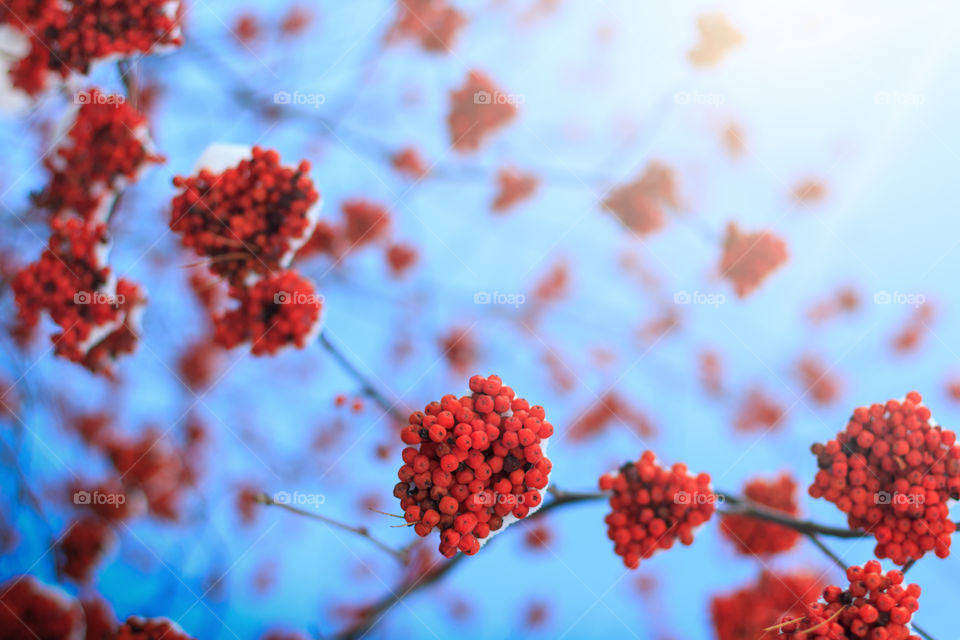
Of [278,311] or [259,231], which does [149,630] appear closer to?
[278,311]

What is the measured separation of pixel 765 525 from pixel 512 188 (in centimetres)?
228

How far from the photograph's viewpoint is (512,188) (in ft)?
11.4

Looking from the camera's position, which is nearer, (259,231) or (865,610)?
(865,610)

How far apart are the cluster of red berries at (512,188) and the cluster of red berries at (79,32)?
198 centimetres

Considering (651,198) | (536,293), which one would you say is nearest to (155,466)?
(536,293)

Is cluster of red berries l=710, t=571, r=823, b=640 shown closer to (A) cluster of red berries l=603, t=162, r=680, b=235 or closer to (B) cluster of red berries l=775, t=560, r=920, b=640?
(B) cluster of red berries l=775, t=560, r=920, b=640

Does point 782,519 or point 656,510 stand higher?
point 782,519

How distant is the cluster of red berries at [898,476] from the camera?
2291mm

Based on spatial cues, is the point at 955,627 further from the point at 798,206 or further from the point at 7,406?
the point at 7,406

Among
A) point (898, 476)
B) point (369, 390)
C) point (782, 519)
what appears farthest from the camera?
point (369, 390)

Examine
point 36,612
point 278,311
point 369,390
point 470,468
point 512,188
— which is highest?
point 512,188

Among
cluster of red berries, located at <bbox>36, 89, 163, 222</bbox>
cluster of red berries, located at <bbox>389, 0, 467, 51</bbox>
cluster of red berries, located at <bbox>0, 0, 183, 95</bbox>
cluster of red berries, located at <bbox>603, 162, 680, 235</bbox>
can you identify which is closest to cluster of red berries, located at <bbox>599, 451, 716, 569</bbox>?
cluster of red berries, located at <bbox>603, 162, 680, 235</bbox>

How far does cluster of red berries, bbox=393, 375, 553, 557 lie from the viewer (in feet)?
6.93

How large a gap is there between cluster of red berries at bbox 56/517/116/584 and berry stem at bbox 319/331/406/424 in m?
1.63
